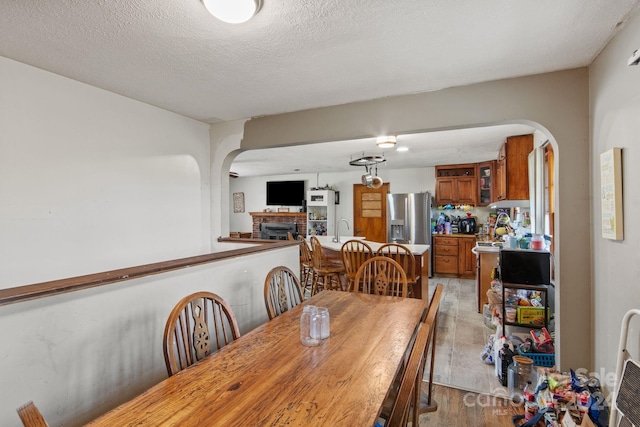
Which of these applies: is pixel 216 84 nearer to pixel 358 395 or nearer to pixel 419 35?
pixel 419 35

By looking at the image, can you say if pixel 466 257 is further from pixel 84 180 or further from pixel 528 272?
pixel 84 180

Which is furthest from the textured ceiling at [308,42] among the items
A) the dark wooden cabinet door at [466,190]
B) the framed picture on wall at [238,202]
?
the framed picture on wall at [238,202]

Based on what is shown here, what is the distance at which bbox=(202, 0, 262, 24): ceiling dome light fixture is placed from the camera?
1.34m

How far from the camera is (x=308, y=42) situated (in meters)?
1.72

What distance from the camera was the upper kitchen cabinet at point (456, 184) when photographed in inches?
Result: 235

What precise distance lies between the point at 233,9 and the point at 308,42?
471mm

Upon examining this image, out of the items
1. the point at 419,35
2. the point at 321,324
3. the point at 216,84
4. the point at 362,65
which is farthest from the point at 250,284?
the point at 419,35

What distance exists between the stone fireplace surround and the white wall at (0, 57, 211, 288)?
444 cm

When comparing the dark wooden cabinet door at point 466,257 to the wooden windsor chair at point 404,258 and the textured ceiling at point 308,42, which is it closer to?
the wooden windsor chair at point 404,258

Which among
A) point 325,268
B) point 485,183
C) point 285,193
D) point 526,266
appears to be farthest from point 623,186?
point 285,193

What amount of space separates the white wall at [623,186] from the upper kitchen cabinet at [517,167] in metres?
1.72

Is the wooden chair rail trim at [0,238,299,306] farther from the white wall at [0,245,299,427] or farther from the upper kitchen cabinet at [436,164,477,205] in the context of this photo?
the upper kitchen cabinet at [436,164,477,205]

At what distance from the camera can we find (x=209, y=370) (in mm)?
1162

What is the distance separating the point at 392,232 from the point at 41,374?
5771mm
